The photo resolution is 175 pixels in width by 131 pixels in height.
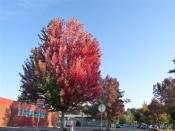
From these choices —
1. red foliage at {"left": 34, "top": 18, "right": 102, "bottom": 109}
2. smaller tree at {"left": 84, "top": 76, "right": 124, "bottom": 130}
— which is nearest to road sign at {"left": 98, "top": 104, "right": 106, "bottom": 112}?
red foliage at {"left": 34, "top": 18, "right": 102, "bottom": 109}

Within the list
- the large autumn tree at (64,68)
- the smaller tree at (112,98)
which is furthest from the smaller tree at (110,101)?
the large autumn tree at (64,68)

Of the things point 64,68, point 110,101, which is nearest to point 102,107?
point 64,68

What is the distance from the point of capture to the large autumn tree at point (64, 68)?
1073 inches

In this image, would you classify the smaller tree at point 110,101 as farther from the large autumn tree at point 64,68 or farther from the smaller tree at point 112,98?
the large autumn tree at point 64,68

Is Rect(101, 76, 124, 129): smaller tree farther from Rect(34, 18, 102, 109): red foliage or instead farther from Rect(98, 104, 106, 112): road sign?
Rect(98, 104, 106, 112): road sign

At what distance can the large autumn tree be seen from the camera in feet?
89.4

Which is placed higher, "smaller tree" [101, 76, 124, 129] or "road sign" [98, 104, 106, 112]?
"smaller tree" [101, 76, 124, 129]

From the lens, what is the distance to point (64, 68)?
27.4 m

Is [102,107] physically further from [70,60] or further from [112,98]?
[112,98]

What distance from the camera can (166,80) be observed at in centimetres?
7919

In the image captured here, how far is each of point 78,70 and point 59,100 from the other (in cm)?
300

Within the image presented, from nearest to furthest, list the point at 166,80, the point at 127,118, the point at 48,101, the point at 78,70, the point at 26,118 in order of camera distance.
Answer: the point at 78,70, the point at 48,101, the point at 26,118, the point at 166,80, the point at 127,118

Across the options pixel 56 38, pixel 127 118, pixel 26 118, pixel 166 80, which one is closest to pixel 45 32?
pixel 56 38

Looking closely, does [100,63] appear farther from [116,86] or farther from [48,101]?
[116,86]
